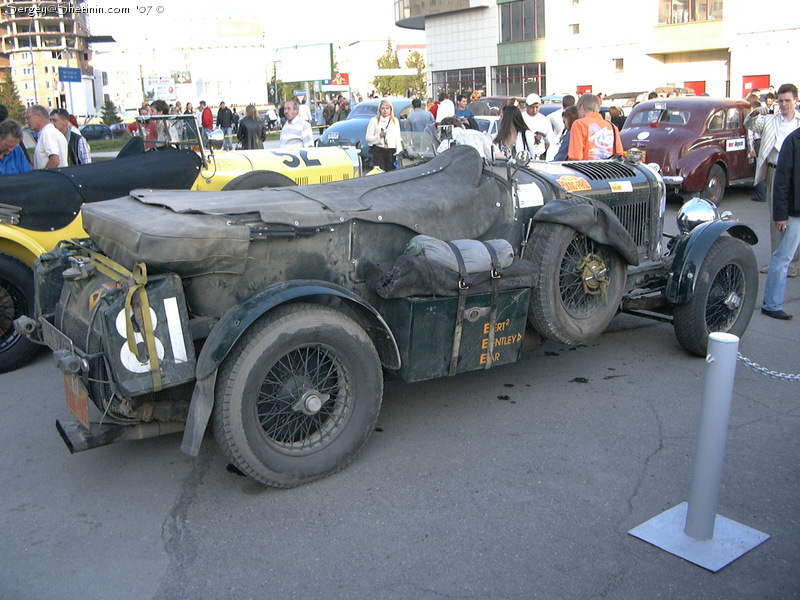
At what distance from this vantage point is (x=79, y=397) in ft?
11.0

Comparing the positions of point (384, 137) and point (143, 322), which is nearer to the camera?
point (143, 322)

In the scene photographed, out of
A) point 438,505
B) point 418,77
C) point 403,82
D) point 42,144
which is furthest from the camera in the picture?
point 418,77

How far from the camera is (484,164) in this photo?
4.78 m

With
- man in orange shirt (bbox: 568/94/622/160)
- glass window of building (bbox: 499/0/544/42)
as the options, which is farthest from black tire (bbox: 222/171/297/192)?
glass window of building (bbox: 499/0/544/42)

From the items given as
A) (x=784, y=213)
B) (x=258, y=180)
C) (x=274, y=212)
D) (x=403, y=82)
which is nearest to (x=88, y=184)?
(x=258, y=180)

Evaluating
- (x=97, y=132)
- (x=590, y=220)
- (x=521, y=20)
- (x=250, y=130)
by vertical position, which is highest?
(x=521, y=20)

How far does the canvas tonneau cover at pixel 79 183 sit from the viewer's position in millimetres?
5570

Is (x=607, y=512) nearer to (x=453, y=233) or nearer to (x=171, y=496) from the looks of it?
(x=453, y=233)

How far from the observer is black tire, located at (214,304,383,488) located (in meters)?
3.34

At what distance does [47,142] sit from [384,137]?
18.8ft

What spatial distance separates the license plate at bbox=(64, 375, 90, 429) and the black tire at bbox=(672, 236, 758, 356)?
393cm

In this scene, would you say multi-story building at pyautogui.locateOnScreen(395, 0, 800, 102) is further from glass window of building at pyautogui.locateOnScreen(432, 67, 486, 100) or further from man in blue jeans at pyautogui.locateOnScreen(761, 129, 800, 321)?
man in blue jeans at pyautogui.locateOnScreen(761, 129, 800, 321)

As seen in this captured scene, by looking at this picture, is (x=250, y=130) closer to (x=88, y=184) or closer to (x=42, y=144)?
(x=42, y=144)

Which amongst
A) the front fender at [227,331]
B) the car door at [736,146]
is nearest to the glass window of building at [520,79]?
the car door at [736,146]
